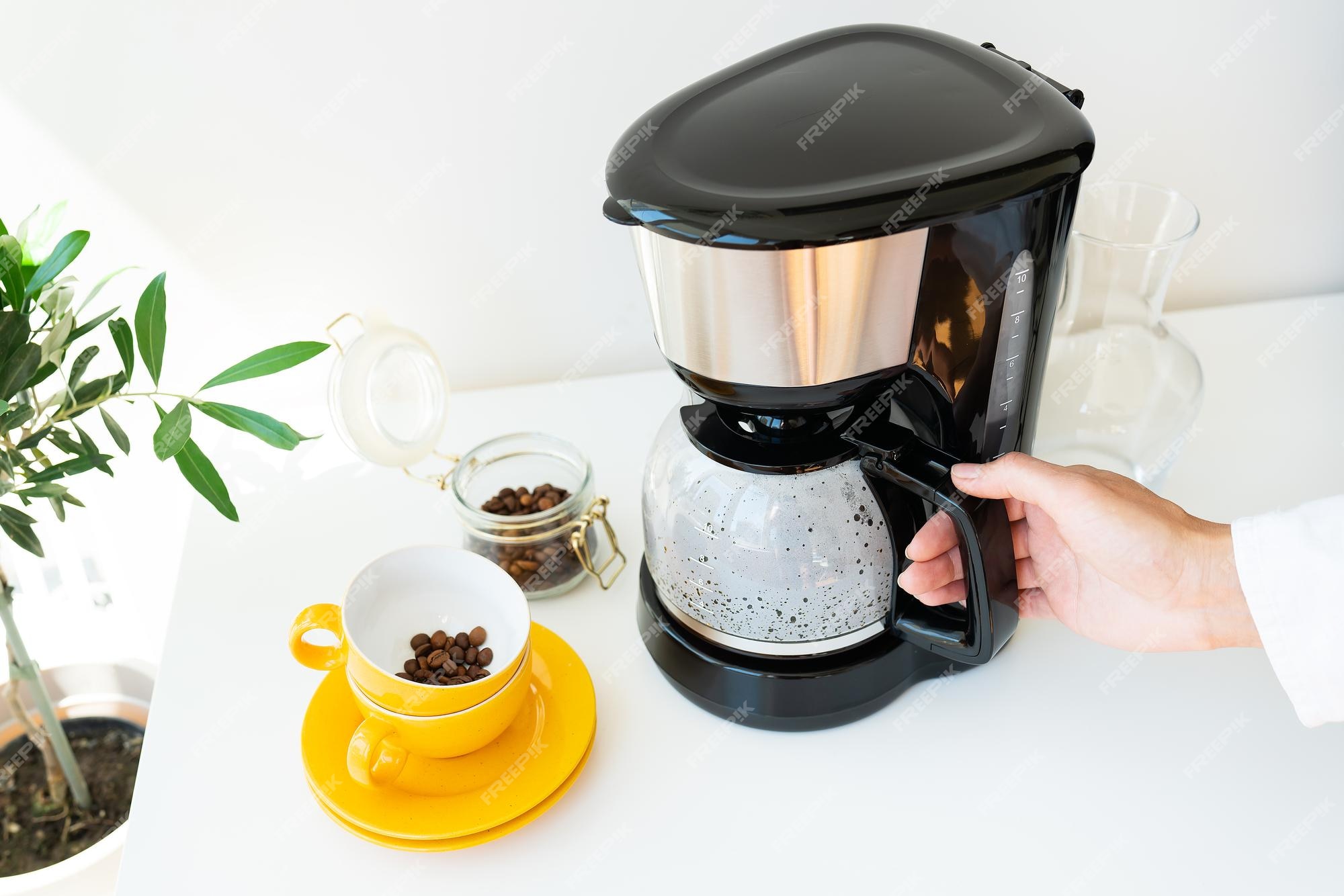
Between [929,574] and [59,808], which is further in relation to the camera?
[59,808]

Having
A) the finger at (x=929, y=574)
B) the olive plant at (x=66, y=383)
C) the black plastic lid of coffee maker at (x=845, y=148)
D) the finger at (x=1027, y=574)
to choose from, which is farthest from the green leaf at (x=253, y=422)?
the finger at (x=1027, y=574)

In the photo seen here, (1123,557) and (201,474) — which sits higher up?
(201,474)

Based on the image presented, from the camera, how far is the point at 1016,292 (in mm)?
562

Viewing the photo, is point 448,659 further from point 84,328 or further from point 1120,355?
point 1120,355

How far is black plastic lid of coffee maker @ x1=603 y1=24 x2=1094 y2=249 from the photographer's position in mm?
489

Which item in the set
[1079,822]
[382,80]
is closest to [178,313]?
[382,80]

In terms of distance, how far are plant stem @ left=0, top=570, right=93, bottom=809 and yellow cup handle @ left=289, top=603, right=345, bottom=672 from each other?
304mm

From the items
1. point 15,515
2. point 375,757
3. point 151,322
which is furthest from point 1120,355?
point 15,515

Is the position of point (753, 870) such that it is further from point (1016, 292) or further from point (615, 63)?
point (615, 63)

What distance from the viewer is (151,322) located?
73 cm

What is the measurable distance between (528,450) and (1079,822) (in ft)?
1.67

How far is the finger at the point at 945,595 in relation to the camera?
0.67m

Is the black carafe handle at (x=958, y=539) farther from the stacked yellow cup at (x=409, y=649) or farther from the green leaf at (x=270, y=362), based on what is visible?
the green leaf at (x=270, y=362)

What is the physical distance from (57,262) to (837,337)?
1.70 ft
